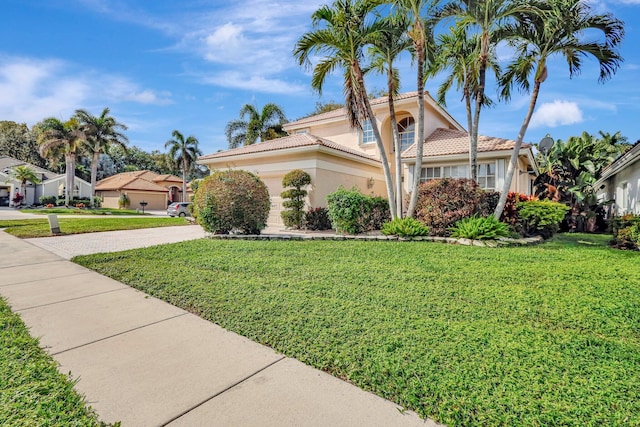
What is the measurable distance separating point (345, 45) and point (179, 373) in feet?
35.5

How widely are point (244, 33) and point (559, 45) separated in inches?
401

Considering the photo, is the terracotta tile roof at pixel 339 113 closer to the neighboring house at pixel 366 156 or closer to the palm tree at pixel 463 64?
the neighboring house at pixel 366 156

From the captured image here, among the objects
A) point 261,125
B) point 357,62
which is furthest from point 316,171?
point 261,125

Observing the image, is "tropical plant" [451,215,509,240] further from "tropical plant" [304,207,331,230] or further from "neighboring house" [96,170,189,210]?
"neighboring house" [96,170,189,210]

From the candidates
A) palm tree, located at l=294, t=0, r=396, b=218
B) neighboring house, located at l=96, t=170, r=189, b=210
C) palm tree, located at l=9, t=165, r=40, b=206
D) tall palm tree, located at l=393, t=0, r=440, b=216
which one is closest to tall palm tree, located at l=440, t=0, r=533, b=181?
tall palm tree, located at l=393, t=0, r=440, b=216

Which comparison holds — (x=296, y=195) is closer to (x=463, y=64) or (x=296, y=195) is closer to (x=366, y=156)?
(x=366, y=156)

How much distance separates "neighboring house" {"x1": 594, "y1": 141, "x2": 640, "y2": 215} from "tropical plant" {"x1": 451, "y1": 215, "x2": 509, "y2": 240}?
541 cm

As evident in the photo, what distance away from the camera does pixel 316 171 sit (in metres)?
14.4

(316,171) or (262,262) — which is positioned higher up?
(316,171)

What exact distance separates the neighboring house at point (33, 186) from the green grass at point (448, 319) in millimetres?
43985

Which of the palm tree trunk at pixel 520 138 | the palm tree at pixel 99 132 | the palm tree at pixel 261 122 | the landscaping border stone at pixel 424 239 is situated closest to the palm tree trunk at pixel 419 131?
the landscaping border stone at pixel 424 239

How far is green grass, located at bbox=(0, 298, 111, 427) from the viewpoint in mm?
2219

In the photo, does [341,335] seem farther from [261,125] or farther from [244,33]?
[261,125]

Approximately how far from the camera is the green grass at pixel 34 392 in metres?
2.22
